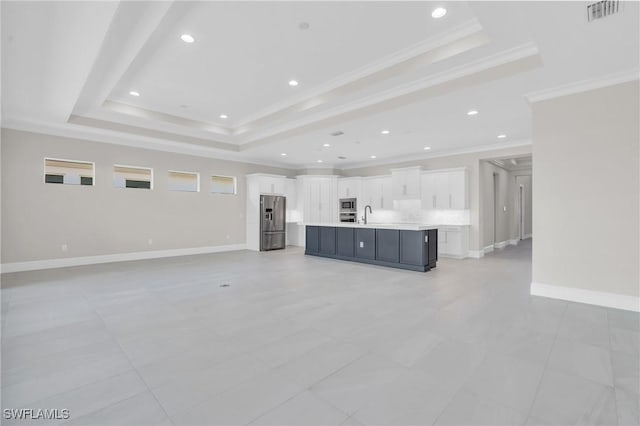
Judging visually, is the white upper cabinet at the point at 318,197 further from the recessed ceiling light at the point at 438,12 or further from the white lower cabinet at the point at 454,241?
the recessed ceiling light at the point at 438,12

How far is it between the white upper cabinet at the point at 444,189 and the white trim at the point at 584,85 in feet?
11.9

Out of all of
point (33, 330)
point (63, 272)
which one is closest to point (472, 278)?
point (33, 330)

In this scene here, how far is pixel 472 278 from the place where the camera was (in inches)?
206

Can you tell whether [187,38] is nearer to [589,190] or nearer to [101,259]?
[589,190]

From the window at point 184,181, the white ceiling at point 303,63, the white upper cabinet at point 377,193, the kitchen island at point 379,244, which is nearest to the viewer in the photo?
the white ceiling at point 303,63

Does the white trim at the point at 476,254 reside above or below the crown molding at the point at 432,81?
below

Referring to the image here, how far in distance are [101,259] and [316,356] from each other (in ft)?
21.2

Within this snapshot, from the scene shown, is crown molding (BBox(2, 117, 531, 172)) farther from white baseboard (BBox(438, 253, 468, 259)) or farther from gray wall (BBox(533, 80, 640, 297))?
gray wall (BBox(533, 80, 640, 297))

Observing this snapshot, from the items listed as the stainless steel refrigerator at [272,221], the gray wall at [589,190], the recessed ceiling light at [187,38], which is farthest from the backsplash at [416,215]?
the recessed ceiling light at [187,38]

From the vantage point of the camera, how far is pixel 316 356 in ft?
7.91

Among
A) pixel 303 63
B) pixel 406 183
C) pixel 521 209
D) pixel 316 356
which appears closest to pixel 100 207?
pixel 303 63

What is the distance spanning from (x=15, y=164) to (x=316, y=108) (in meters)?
5.81

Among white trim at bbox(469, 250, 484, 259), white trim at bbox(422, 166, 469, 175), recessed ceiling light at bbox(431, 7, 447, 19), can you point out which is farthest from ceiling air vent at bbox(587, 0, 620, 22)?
white trim at bbox(469, 250, 484, 259)

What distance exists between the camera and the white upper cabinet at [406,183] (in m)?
8.34
